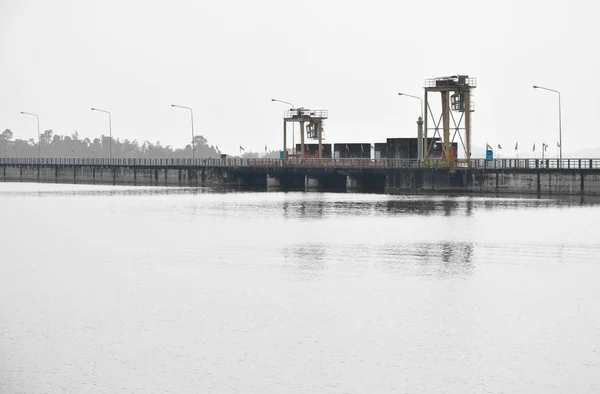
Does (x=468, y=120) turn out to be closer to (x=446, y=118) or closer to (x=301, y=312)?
(x=446, y=118)

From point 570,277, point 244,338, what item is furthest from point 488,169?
point 244,338

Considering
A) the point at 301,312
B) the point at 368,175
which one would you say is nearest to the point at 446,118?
the point at 368,175

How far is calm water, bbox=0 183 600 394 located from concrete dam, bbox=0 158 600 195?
4211 centimetres

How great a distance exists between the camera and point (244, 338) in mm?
17156

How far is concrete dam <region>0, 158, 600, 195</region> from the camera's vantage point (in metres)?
80.0

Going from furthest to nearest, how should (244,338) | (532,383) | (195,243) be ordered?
(195,243)
(244,338)
(532,383)

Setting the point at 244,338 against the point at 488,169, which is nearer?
the point at 244,338

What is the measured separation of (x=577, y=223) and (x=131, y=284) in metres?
28.1

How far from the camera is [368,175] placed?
102062 mm

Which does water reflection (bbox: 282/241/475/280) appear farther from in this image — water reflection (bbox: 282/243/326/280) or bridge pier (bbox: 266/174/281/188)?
bridge pier (bbox: 266/174/281/188)

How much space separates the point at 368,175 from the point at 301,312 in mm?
82903

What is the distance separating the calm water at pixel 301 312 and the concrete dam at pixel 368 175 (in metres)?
42.1

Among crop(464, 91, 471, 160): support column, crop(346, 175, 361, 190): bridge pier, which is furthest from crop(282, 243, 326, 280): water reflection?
crop(346, 175, 361, 190): bridge pier

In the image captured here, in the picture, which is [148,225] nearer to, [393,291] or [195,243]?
[195,243]
